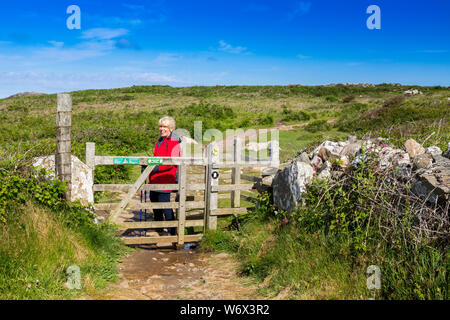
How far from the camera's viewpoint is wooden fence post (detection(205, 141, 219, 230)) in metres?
7.39

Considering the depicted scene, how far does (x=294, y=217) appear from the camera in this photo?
6.05m

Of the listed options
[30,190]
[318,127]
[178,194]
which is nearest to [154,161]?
[178,194]

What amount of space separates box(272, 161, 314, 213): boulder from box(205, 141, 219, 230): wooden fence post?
129 centimetres

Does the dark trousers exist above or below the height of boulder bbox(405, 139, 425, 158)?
below

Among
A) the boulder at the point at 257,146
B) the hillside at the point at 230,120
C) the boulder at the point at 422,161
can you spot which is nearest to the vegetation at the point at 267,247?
the boulder at the point at 422,161

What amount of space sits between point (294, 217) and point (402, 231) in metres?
1.72

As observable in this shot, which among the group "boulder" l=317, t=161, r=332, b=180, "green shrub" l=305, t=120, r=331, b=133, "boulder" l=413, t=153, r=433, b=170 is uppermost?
"green shrub" l=305, t=120, r=331, b=133

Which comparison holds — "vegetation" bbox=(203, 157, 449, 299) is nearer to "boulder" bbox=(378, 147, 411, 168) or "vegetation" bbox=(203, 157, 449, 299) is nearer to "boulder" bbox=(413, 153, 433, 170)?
"boulder" bbox=(378, 147, 411, 168)

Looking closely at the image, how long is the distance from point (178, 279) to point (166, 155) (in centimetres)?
239

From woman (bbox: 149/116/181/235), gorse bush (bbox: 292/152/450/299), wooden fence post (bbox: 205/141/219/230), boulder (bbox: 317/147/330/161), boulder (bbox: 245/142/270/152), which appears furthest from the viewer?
boulder (bbox: 245/142/270/152)

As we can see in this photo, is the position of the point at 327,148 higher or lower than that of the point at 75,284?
higher

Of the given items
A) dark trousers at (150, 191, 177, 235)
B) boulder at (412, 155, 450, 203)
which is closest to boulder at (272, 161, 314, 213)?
boulder at (412, 155, 450, 203)

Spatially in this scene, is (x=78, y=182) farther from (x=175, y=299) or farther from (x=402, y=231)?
(x=402, y=231)
